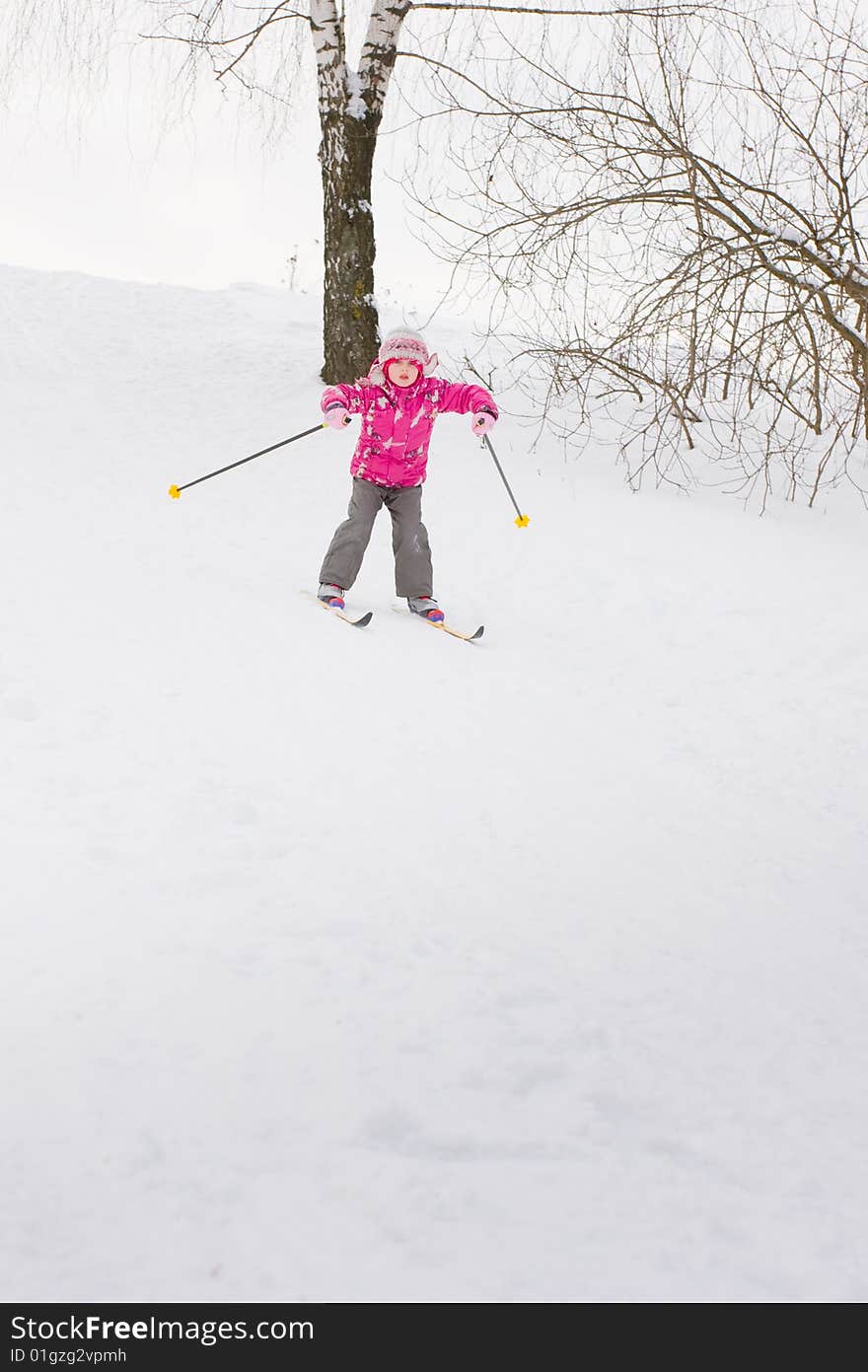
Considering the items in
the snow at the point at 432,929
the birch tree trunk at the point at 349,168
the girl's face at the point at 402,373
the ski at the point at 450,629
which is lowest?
the snow at the point at 432,929

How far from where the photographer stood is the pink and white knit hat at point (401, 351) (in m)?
5.12

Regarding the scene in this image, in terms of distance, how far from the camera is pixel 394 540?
5.35 m

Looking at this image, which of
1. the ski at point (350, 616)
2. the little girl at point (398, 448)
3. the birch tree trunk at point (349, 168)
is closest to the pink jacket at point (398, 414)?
the little girl at point (398, 448)

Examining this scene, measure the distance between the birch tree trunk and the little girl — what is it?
3384mm

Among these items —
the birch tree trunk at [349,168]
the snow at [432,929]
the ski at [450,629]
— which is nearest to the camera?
the snow at [432,929]

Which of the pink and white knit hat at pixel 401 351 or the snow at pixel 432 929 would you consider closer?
the snow at pixel 432 929

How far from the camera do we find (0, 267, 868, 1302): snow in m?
1.83

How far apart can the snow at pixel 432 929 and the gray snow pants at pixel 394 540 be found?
258mm

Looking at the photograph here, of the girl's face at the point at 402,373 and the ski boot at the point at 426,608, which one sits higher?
the girl's face at the point at 402,373

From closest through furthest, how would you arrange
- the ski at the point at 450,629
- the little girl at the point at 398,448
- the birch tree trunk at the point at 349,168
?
the ski at the point at 450,629, the little girl at the point at 398,448, the birch tree trunk at the point at 349,168

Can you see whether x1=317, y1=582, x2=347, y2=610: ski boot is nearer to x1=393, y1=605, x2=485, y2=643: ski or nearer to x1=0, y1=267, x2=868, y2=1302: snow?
x1=0, y1=267, x2=868, y2=1302: snow

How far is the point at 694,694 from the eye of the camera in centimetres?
466

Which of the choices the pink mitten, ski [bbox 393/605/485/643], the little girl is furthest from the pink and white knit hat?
ski [bbox 393/605/485/643]

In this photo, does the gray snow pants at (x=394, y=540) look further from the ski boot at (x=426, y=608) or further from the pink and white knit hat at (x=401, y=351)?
the pink and white knit hat at (x=401, y=351)
